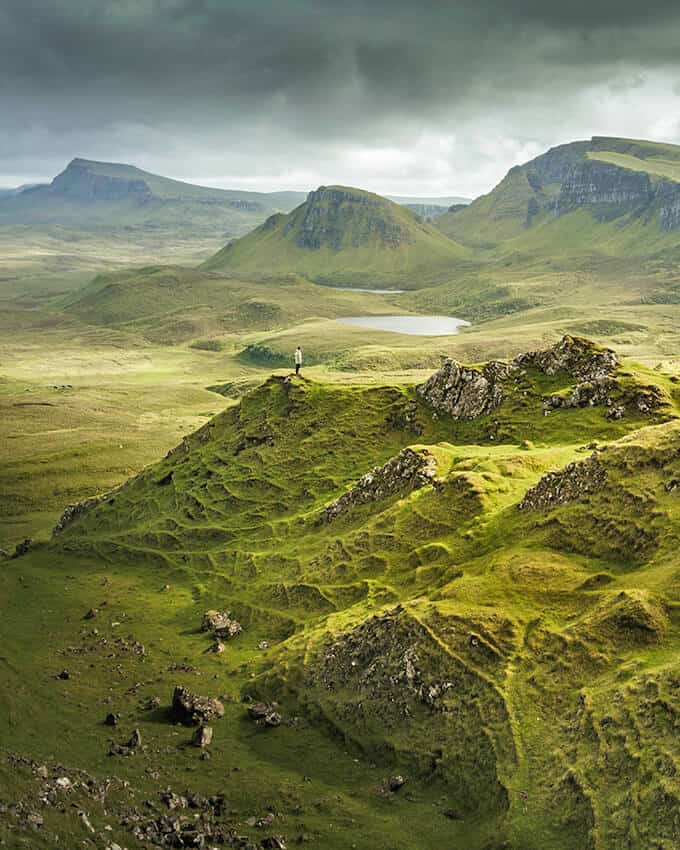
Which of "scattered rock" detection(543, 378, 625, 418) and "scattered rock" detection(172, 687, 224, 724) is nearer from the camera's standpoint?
"scattered rock" detection(172, 687, 224, 724)

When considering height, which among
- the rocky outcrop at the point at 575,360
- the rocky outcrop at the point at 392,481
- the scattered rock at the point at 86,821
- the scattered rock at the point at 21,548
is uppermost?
the rocky outcrop at the point at 575,360

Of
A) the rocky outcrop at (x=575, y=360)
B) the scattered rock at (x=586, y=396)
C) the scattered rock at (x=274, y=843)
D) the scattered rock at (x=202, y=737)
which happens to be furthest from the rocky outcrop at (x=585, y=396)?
the scattered rock at (x=274, y=843)

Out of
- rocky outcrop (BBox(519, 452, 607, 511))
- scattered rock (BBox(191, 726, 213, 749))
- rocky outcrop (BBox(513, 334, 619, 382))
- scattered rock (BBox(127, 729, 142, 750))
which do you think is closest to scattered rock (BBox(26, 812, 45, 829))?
scattered rock (BBox(127, 729, 142, 750))

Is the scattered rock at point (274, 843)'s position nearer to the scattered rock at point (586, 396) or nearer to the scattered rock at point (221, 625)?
the scattered rock at point (221, 625)

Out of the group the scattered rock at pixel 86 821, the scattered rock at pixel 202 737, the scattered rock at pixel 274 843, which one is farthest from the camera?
the scattered rock at pixel 202 737

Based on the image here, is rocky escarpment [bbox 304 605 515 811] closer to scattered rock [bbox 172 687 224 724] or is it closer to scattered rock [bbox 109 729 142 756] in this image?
scattered rock [bbox 172 687 224 724]

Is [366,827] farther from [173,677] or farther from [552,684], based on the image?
[173,677]

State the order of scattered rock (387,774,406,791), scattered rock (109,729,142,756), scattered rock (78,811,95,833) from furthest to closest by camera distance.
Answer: scattered rock (109,729,142,756) < scattered rock (387,774,406,791) < scattered rock (78,811,95,833)
